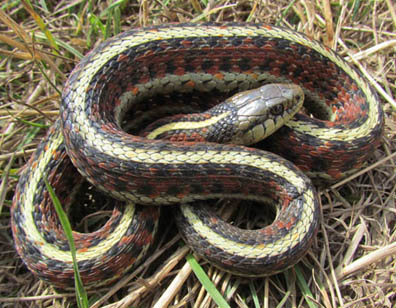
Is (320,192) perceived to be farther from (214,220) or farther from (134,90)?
(134,90)

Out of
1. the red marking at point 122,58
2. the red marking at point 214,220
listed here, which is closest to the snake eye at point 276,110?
the red marking at point 214,220

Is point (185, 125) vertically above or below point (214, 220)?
above

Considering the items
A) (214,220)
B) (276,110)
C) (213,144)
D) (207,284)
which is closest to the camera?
(207,284)

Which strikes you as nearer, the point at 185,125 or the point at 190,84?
the point at 185,125

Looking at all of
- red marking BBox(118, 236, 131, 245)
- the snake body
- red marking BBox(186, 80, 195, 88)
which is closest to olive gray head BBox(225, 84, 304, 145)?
the snake body

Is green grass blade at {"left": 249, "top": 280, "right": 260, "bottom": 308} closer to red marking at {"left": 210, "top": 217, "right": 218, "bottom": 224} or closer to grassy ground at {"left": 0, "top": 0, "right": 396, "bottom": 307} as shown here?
grassy ground at {"left": 0, "top": 0, "right": 396, "bottom": 307}

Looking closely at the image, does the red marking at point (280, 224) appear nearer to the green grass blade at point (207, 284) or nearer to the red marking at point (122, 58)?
the green grass blade at point (207, 284)

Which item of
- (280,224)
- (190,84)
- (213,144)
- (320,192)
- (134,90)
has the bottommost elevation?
(320,192)

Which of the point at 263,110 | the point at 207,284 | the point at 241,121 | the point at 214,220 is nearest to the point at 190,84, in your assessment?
the point at 241,121

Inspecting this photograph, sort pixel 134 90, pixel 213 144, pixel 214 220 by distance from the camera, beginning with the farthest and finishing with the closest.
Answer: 1. pixel 134 90
2. pixel 213 144
3. pixel 214 220
